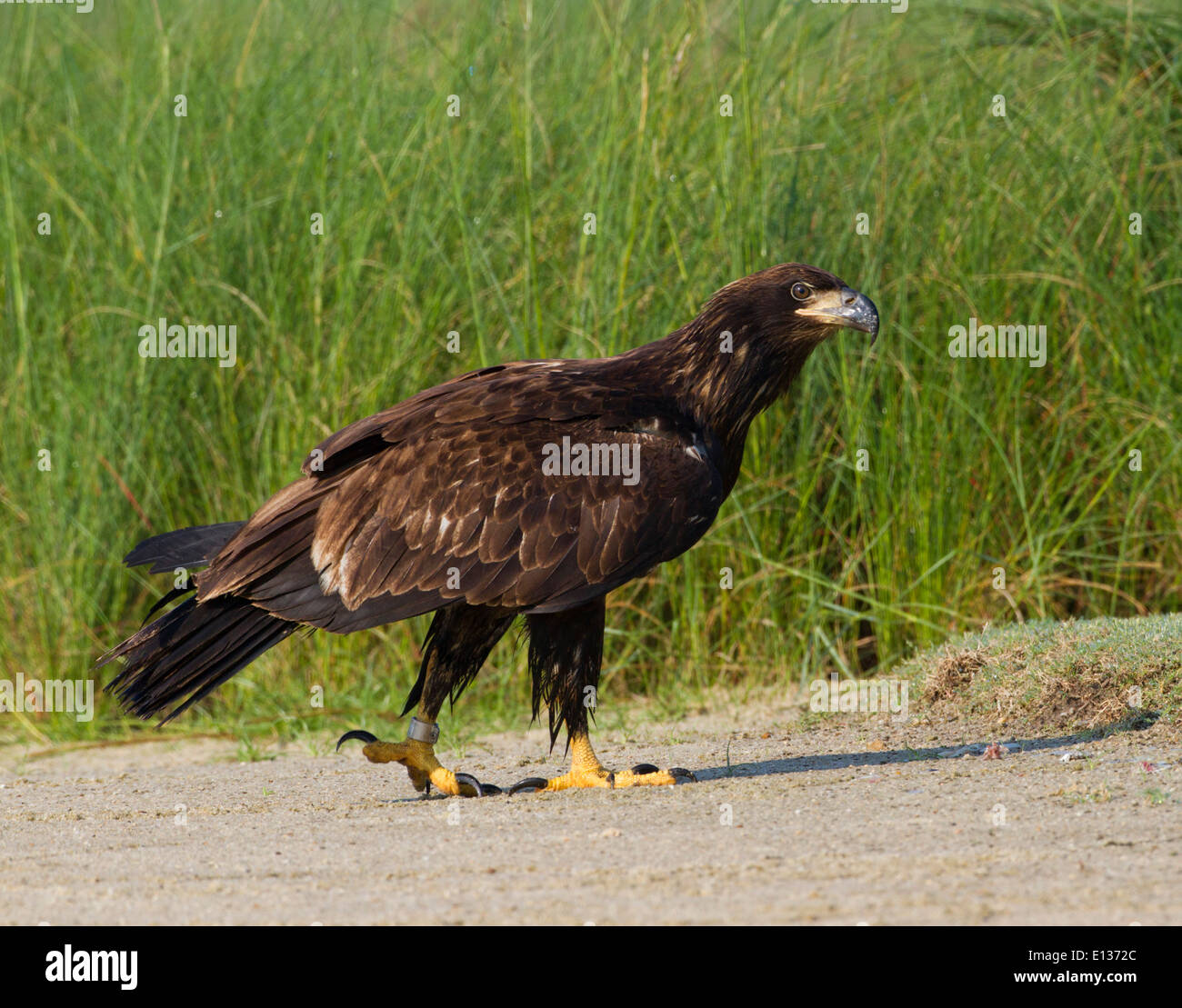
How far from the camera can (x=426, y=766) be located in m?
5.35

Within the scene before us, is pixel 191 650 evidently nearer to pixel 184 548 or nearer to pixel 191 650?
pixel 191 650

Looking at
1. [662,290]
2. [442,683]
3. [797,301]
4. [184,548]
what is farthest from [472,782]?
[662,290]

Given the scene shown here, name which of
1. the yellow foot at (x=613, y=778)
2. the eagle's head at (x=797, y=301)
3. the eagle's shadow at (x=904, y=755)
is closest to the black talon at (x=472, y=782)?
the yellow foot at (x=613, y=778)

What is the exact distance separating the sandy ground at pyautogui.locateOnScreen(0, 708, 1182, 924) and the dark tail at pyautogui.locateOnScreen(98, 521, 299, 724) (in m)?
0.41

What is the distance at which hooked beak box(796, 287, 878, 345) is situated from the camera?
5.27 metres

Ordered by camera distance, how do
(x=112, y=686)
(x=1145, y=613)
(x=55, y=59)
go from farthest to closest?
(x=55, y=59) → (x=1145, y=613) → (x=112, y=686)

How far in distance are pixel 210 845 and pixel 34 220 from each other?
484 centimetres

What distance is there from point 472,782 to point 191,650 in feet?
3.33

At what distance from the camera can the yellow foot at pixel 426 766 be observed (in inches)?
210

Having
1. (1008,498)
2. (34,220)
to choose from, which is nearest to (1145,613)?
(1008,498)

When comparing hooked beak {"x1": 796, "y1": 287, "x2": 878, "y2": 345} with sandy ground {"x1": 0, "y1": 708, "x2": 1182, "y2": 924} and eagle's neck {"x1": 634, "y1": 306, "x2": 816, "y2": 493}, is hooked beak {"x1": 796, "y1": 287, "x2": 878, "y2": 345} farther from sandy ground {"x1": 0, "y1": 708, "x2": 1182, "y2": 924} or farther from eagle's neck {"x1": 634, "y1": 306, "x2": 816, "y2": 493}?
sandy ground {"x1": 0, "y1": 708, "x2": 1182, "y2": 924}

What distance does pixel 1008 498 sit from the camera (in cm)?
734

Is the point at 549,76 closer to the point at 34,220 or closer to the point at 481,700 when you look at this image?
the point at 34,220

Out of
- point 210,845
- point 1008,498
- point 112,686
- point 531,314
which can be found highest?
point 531,314
